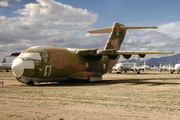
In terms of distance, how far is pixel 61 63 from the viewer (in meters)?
18.2

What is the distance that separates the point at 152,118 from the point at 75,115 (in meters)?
2.64

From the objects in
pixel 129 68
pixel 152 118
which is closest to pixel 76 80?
pixel 152 118

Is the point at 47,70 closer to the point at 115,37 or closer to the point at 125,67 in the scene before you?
the point at 115,37

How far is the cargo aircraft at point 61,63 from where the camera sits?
1639 centimetres

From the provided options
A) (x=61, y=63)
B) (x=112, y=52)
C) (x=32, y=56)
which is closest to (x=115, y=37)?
(x=112, y=52)

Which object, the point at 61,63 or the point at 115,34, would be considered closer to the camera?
the point at 61,63

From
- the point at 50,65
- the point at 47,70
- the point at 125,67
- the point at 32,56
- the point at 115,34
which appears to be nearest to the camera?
the point at 32,56

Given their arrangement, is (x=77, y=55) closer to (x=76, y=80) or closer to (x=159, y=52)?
(x=76, y=80)

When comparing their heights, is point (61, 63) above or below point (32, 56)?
below

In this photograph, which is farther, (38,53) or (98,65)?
(98,65)

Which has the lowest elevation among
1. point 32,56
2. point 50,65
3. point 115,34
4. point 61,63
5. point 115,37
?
point 50,65

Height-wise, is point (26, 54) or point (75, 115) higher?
point (26, 54)

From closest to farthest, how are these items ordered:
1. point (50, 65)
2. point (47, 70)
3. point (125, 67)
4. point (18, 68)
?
point (18, 68) < point (47, 70) < point (50, 65) < point (125, 67)

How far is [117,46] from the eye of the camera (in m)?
25.7
